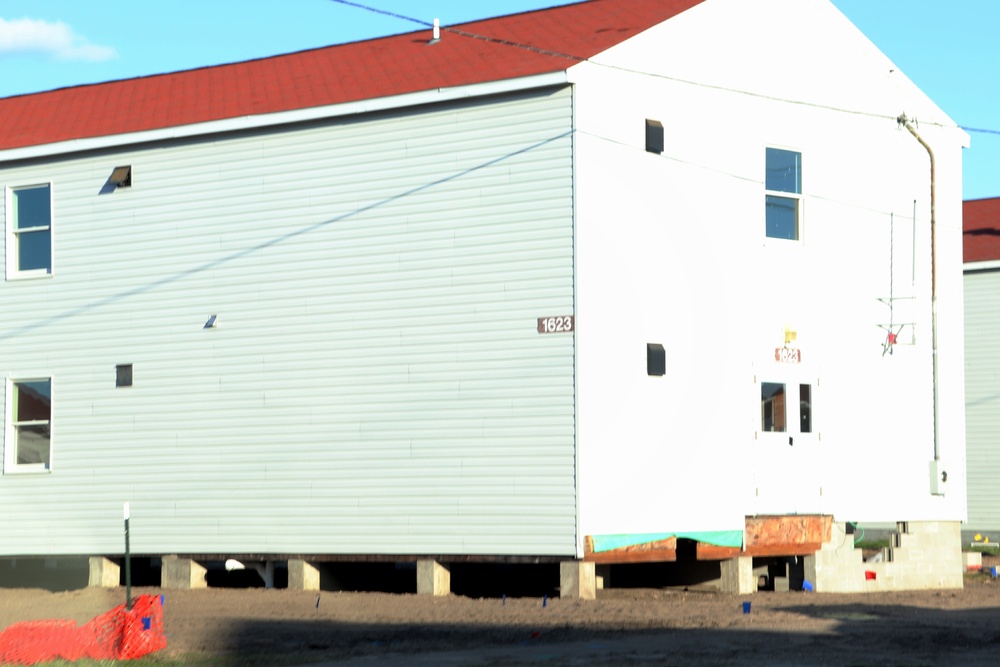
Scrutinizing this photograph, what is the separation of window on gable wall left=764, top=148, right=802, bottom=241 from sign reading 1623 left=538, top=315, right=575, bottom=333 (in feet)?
14.6

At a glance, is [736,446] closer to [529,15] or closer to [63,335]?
[529,15]

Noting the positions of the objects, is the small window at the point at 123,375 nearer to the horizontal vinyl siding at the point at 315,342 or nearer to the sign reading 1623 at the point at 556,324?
the horizontal vinyl siding at the point at 315,342

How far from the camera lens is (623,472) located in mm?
19938

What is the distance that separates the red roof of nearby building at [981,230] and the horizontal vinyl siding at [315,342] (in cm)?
1876

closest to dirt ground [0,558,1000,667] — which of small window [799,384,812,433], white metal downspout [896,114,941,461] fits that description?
small window [799,384,812,433]

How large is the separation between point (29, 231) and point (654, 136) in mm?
9780

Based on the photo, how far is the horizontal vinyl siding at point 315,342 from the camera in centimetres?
1986

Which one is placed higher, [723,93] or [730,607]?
[723,93]

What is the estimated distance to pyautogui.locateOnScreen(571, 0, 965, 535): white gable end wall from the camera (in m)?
20.0

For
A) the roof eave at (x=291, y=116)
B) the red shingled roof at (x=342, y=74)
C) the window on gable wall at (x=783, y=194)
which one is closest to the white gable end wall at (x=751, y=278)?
the window on gable wall at (x=783, y=194)

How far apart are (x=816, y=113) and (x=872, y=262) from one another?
8.08 ft

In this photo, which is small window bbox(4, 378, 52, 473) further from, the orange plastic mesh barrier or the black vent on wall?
the orange plastic mesh barrier

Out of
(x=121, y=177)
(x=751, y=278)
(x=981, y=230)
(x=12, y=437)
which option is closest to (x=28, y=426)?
(x=12, y=437)

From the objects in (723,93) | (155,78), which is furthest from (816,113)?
(155,78)
